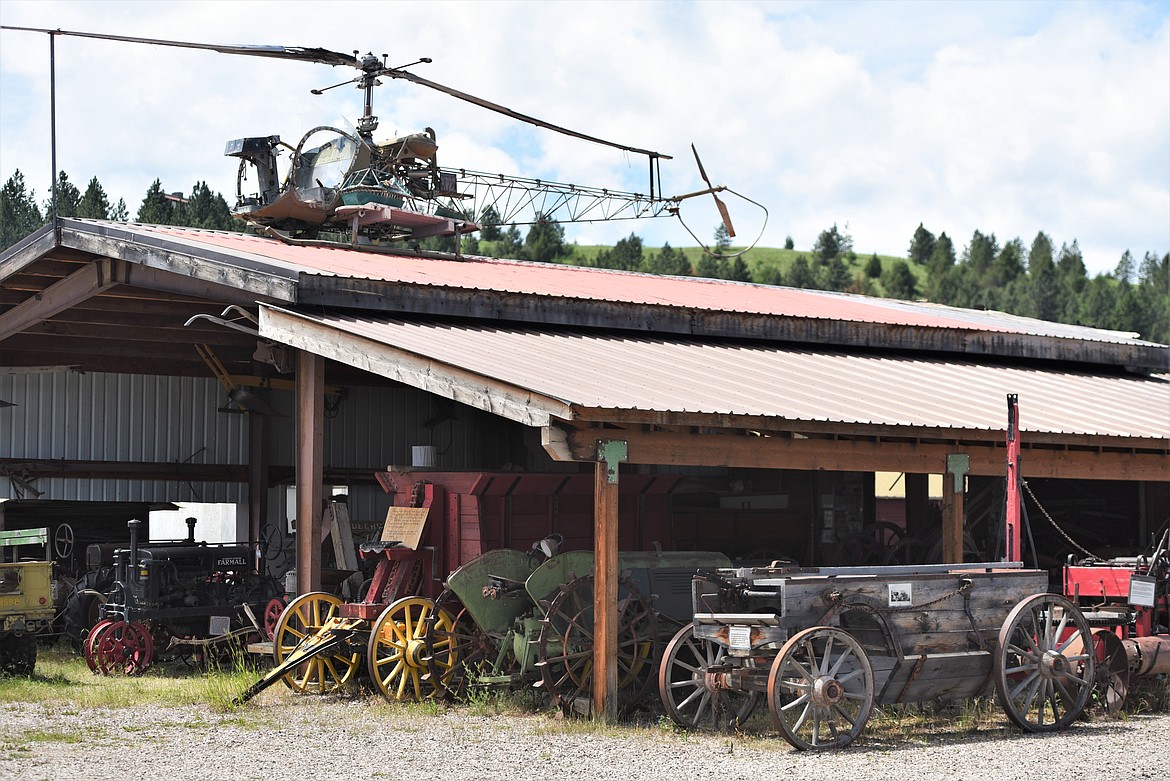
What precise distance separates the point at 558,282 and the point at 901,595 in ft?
30.4

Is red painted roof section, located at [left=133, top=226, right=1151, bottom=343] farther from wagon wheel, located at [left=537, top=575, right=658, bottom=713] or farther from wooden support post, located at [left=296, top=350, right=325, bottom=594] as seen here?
wagon wheel, located at [left=537, top=575, right=658, bottom=713]

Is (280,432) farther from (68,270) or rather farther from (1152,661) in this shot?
(1152,661)

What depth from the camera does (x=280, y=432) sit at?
22.7 metres

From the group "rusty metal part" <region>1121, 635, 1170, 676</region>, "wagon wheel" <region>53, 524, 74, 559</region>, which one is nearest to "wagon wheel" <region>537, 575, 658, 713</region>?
"rusty metal part" <region>1121, 635, 1170, 676</region>

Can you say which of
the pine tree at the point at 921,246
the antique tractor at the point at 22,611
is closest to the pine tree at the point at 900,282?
the pine tree at the point at 921,246

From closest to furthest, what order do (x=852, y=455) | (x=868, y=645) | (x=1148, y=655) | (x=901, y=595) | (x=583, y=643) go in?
(x=901, y=595) < (x=868, y=645) < (x=583, y=643) < (x=1148, y=655) < (x=852, y=455)

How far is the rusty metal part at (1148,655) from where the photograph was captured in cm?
1212

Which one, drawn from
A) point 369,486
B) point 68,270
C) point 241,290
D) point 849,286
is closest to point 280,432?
point 369,486

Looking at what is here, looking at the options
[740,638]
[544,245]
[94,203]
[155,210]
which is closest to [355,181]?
[740,638]

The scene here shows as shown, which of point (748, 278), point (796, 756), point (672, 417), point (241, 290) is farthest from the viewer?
point (748, 278)

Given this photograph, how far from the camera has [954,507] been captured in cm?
1398

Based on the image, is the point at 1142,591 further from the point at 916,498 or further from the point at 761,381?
the point at 916,498

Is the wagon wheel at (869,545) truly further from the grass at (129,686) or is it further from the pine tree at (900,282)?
the pine tree at (900,282)

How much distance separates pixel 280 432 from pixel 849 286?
407ft
